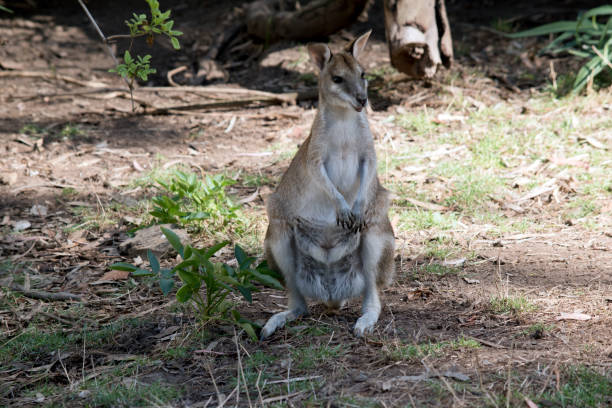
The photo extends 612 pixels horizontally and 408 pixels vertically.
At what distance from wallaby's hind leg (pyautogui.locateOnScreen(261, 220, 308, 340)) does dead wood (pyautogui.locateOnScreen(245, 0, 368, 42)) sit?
4.58 m

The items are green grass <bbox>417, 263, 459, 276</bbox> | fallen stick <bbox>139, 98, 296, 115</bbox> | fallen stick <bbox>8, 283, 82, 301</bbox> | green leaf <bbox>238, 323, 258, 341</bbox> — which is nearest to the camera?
green leaf <bbox>238, 323, 258, 341</bbox>

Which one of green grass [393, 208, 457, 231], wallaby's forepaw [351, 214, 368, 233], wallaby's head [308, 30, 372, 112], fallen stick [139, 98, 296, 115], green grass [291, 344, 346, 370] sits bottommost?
green grass [393, 208, 457, 231]

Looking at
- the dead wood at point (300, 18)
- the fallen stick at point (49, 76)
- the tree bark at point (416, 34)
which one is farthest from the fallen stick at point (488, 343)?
the fallen stick at point (49, 76)

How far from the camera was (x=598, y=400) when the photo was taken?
241 centimetres

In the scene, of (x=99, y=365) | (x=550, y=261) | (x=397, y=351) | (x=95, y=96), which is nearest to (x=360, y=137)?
(x=397, y=351)

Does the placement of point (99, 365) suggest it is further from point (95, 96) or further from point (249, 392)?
point (95, 96)

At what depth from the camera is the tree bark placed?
614 cm

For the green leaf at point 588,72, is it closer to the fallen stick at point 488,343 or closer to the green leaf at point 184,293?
the fallen stick at point 488,343

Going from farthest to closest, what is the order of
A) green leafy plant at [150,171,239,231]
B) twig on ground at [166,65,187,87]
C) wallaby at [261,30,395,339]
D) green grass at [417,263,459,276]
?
1. twig on ground at [166,65,187,87]
2. green leafy plant at [150,171,239,231]
3. green grass at [417,263,459,276]
4. wallaby at [261,30,395,339]

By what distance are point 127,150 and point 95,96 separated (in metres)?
1.61

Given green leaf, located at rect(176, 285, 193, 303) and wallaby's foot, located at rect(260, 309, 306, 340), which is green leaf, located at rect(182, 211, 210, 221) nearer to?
wallaby's foot, located at rect(260, 309, 306, 340)

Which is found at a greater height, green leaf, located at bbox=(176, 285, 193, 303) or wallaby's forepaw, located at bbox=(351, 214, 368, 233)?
wallaby's forepaw, located at bbox=(351, 214, 368, 233)

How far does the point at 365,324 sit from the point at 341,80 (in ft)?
4.08

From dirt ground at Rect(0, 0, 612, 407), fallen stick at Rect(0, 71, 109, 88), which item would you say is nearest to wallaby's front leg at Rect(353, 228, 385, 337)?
dirt ground at Rect(0, 0, 612, 407)
